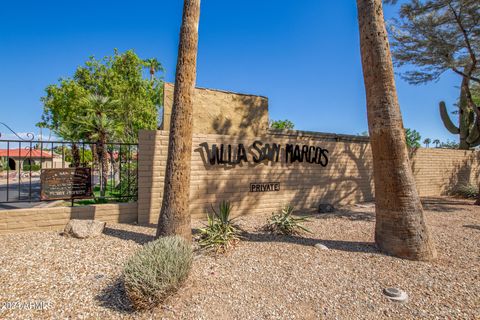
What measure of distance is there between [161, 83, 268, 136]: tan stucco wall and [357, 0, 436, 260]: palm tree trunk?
501 cm

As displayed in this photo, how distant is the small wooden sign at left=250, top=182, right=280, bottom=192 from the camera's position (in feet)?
25.8

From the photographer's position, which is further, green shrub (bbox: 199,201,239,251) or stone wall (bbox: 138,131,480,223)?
stone wall (bbox: 138,131,480,223)

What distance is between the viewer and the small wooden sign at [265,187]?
786 cm

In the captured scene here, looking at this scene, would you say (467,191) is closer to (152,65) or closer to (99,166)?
(99,166)

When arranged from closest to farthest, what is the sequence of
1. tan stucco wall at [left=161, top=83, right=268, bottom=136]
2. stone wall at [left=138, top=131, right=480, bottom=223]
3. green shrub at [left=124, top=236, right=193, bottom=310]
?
green shrub at [left=124, top=236, right=193, bottom=310]
stone wall at [left=138, top=131, right=480, bottom=223]
tan stucco wall at [left=161, top=83, right=268, bottom=136]

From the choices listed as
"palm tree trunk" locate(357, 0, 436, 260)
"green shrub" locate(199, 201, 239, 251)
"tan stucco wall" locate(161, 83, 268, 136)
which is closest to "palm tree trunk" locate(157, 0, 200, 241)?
"green shrub" locate(199, 201, 239, 251)

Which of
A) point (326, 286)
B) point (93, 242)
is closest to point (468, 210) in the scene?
point (326, 286)

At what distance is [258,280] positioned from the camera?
11.9 feet

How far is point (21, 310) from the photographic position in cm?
289

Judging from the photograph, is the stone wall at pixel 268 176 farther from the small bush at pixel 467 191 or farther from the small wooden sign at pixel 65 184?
the small bush at pixel 467 191

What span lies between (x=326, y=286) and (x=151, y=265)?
2368 mm

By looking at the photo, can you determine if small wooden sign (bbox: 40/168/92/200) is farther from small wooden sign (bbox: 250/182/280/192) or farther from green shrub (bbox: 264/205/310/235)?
green shrub (bbox: 264/205/310/235)

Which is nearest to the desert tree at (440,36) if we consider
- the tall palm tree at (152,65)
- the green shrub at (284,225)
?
the green shrub at (284,225)
